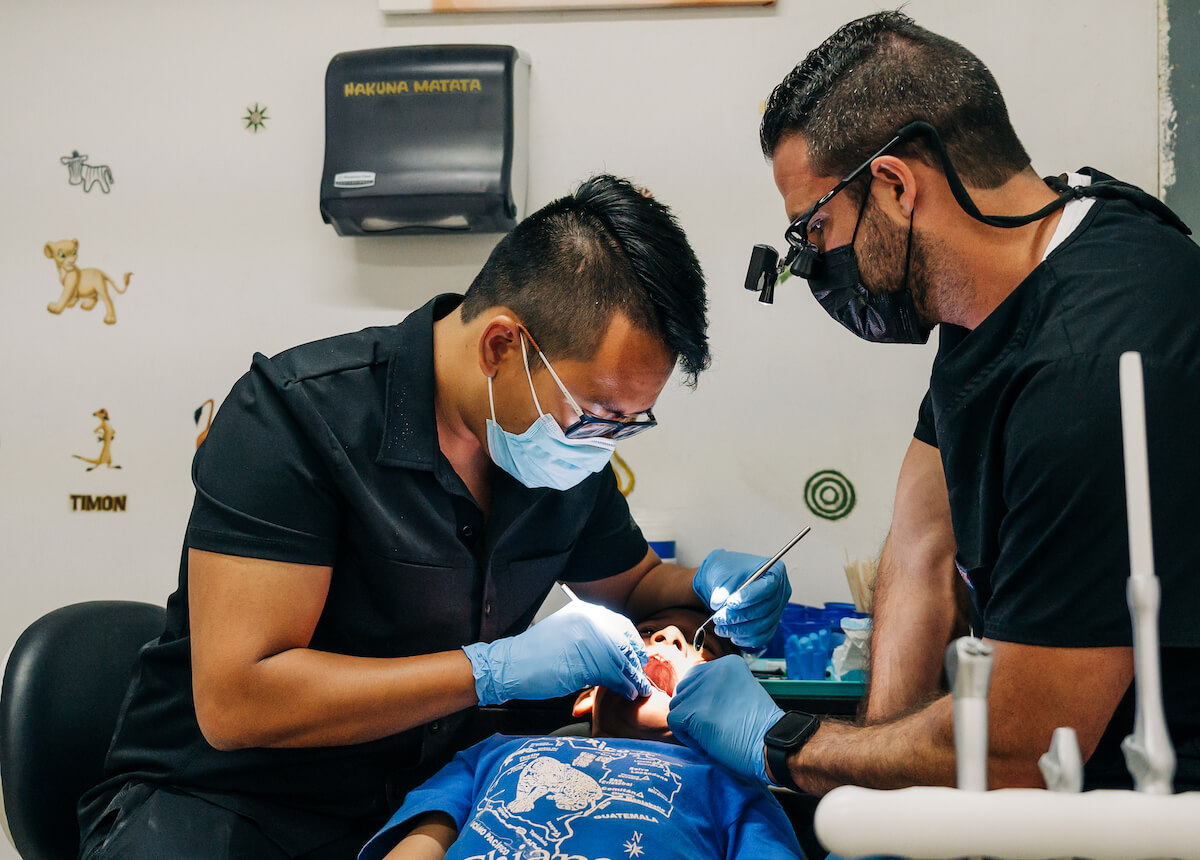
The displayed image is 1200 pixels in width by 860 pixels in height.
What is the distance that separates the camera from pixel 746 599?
70.4 inches

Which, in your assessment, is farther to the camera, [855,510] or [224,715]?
[855,510]

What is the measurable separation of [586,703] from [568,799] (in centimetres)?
49

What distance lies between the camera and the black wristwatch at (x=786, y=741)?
133 centimetres

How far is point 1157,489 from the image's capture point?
→ 953 millimetres

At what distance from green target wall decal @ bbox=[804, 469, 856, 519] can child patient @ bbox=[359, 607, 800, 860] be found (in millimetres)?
1110

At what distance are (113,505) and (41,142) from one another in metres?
1.15

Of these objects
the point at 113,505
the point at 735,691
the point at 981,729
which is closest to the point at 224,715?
the point at 735,691

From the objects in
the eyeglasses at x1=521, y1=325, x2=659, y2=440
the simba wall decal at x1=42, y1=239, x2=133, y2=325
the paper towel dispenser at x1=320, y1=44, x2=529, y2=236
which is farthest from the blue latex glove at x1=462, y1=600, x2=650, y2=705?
the simba wall decal at x1=42, y1=239, x2=133, y2=325

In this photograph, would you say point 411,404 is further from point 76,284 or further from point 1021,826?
point 76,284

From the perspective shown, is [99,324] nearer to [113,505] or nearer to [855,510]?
[113,505]

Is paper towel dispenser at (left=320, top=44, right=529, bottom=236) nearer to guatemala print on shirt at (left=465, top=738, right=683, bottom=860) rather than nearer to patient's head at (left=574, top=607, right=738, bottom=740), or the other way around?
patient's head at (left=574, top=607, right=738, bottom=740)

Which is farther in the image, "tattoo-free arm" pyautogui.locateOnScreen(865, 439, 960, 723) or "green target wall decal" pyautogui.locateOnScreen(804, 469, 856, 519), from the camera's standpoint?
"green target wall decal" pyautogui.locateOnScreen(804, 469, 856, 519)

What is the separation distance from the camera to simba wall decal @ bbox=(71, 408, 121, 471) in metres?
2.71

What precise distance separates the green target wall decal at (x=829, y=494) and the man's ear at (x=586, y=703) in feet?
3.18
